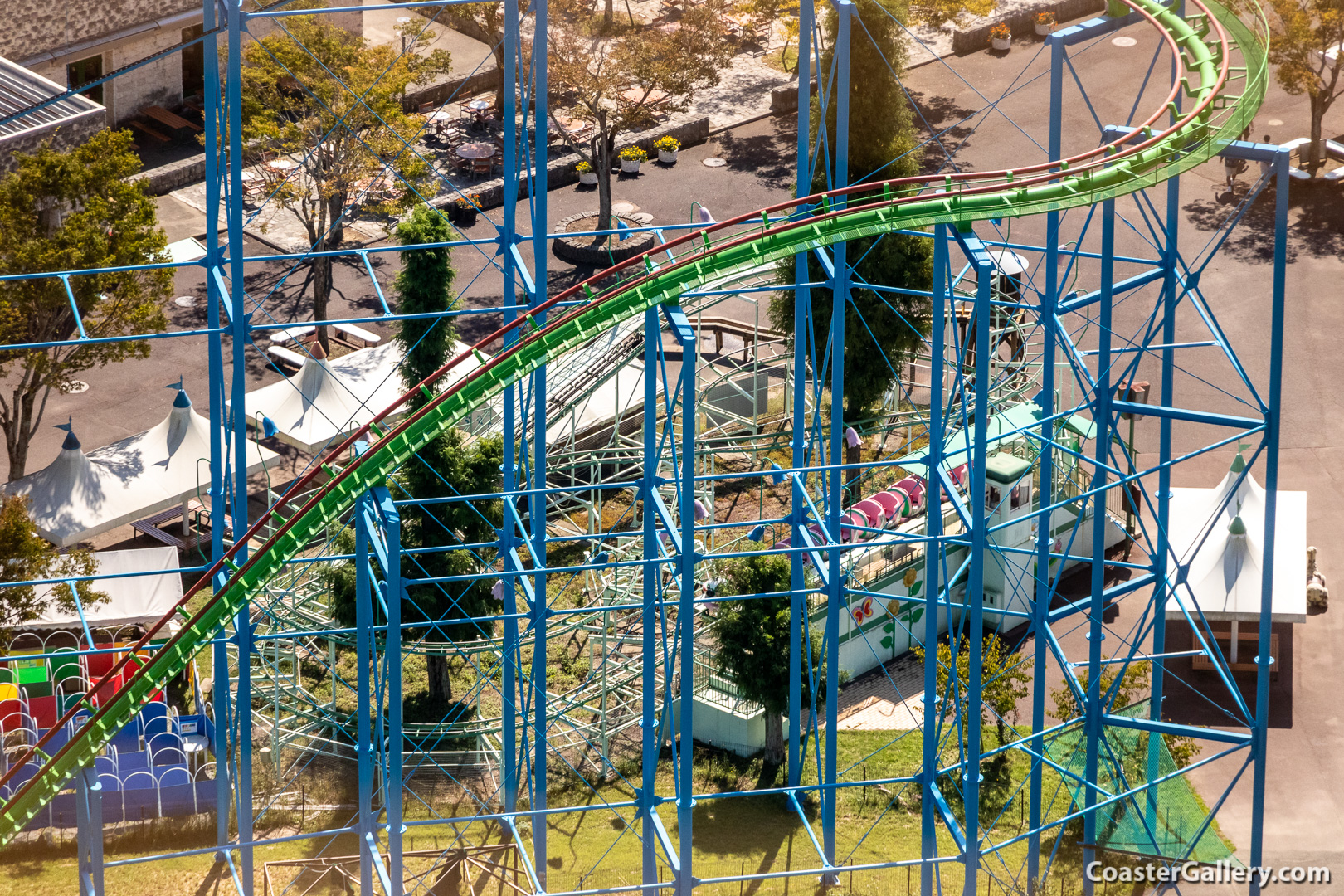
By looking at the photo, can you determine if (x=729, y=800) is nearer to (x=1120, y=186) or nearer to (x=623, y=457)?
(x=623, y=457)

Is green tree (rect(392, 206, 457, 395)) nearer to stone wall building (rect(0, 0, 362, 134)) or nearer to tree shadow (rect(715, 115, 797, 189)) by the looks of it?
stone wall building (rect(0, 0, 362, 134))

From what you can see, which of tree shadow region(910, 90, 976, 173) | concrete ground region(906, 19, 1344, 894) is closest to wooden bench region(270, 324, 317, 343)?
concrete ground region(906, 19, 1344, 894)

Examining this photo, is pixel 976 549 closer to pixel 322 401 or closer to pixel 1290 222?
pixel 322 401

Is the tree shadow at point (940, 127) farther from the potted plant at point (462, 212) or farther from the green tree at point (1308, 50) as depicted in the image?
the potted plant at point (462, 212)

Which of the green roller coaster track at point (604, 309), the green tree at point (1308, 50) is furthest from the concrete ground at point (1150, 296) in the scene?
the green roller coaster track at point (604, 309)

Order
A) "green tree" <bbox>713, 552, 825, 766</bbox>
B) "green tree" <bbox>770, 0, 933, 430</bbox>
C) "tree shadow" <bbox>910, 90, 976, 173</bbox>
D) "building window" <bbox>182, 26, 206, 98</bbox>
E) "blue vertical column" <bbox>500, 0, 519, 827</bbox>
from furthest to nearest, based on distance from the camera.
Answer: "building window" <bbox>182, 26, 206, 98</bbox>
"tree shadow" <bbox>910, 90, 976, 173</bbox>
"green tree" <bbox>770, 0, 933, 430</bbox>
"green tree" <bbox>713, 552, 825, 766</bbox>
"blue vertical column" <bbox>500, 0, 519, 827</bbox>
